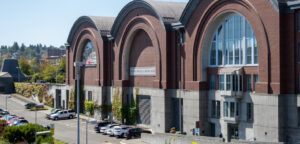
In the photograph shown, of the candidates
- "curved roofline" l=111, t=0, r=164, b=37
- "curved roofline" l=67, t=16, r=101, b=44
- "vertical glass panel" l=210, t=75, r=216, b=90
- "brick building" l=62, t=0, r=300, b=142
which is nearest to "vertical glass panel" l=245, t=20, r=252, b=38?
"brick building" l=62, t=0, r=300, b=142

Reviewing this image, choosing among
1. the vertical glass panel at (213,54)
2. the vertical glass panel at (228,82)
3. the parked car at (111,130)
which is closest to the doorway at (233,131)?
the vertical glass panel at (228,82)

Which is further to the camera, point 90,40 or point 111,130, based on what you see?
point 90,40

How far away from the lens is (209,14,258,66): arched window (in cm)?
3816

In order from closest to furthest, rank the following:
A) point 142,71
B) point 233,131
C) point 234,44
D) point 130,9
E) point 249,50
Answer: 1. point 249,50
2. point 234,44
3. point 233,131
4. point 142,71
5. point 130,9

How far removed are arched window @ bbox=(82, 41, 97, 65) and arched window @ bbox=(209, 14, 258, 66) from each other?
1174 inches

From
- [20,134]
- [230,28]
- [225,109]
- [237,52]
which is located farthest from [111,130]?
[230,28]

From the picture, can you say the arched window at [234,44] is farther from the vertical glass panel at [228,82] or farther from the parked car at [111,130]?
the parked car at [111,130]

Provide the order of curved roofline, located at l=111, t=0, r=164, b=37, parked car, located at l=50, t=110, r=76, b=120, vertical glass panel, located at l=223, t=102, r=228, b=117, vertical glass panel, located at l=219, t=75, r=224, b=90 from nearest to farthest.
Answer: vertical glass panel, located at l=223, t=102, r=228, b=117
vertical glass panel, located at l=219, t=75, r=224, b=90
curved roofline, located at l=111, t=0, r=164, b=37
parked car, located at l=50, t=110, r=76, b=120

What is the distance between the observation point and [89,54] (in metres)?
69.2

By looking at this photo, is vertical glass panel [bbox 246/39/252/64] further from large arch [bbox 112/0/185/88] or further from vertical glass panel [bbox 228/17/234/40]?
large arch [bbox 112/0/185/88]

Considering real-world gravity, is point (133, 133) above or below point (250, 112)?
below

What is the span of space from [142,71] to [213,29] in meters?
15.8

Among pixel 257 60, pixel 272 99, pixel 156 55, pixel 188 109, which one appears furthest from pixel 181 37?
pixel 272 99

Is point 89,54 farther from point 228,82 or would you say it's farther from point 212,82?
point 228,82
